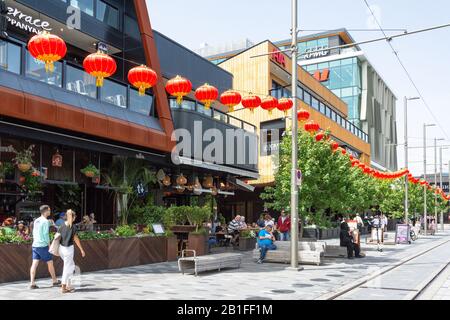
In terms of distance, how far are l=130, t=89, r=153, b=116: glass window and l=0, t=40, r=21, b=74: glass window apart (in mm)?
5235

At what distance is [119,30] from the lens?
19812 millimetres

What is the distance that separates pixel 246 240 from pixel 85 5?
12093mm

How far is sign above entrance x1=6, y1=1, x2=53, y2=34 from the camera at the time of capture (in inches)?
631

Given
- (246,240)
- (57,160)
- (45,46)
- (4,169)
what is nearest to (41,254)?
(45,46)

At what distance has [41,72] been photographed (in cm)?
1534

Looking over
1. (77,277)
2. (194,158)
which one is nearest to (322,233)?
(194,158)

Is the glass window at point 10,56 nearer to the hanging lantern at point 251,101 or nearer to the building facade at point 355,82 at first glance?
the hanging lantern at point 251,101

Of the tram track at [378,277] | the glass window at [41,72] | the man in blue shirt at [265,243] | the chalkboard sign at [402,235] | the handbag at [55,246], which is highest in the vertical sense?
the glass window at [41,72]

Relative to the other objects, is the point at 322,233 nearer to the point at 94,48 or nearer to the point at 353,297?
the point at 94,48

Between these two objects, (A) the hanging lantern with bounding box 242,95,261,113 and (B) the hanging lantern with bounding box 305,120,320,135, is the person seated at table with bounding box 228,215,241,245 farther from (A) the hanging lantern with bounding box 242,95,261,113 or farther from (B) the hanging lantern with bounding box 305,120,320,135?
(A) the hanging lantern with bounding box 242,95,261,113

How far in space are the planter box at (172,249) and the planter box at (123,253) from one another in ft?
5.82

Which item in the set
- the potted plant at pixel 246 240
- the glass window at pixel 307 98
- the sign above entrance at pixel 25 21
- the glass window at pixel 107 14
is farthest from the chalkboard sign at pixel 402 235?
the sign above entrance at pixel 25 21

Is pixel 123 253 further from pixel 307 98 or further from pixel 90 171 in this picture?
pixel 307 98

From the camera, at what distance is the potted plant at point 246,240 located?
2256 centimetres
